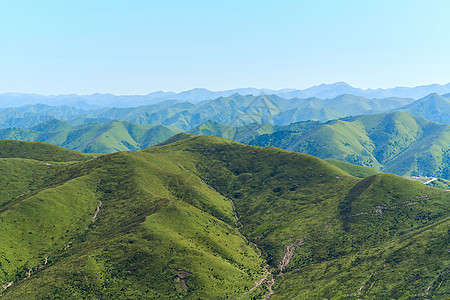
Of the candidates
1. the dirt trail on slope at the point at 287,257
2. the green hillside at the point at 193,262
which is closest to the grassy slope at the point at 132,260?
the green hillside at the point at 193,262

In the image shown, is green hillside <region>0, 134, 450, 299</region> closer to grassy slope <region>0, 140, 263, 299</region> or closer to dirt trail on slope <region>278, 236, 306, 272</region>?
grassy slope <region>0, 140, 263, 299</region>

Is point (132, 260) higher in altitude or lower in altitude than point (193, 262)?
higher

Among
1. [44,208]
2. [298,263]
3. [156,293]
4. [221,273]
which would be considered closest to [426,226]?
[298,263]

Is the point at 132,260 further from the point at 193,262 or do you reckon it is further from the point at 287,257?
the point at 287,257

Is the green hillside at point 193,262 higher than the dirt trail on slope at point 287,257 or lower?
higher

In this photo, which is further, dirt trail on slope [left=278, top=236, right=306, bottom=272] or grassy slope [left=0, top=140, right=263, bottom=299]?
dirt trail on slope [left=278, top=236, right=306, bottom=272]

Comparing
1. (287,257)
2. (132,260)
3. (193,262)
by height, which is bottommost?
(287,257)

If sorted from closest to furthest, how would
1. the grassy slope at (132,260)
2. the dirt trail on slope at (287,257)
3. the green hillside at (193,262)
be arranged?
the green hillside at (193,262) → the grassy slope at (132,260) → the dirt trail on slope at (287,257)

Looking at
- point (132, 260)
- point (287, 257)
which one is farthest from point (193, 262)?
point (287, 257)

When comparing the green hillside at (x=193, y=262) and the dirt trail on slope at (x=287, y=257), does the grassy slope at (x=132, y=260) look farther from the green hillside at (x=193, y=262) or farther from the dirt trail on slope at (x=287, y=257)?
the dirt trail on slope at (x=287, y=257)

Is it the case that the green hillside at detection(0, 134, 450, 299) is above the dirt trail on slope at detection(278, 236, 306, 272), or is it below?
above

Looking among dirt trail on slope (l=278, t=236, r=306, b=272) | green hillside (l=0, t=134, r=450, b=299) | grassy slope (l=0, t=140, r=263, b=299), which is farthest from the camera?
dirt trail on slope (l=278, t=236, r=306, b=272)

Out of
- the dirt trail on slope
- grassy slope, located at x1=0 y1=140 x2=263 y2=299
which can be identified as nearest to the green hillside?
grassy slope, located at x1=0 y1=140 x2=263 y2=299
